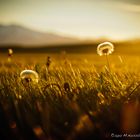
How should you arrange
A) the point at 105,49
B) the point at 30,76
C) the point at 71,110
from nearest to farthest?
the point at 71,110, the point at 30,76, the point at 105,49

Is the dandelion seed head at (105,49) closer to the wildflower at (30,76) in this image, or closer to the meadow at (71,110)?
the meadow at (71,110)

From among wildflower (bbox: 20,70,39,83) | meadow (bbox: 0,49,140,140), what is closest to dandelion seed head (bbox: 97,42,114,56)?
meadow (bbox: 0,49,140,140)

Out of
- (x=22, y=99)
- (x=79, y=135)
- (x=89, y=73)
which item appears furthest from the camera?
(x=89, y=73)

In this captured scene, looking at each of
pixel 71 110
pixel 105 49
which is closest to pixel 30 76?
pixel 71 110

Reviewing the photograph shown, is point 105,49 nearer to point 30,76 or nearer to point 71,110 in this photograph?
point 30,76

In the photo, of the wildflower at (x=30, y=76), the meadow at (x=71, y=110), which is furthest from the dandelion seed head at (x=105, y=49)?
the wildflower at (x=30, y=76)

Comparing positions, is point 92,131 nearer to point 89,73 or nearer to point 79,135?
point 79,135

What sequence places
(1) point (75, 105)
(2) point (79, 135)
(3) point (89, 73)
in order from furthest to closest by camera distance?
(3) point (89, 73) → (1) point (75, 105) → (2) point (79, 135)

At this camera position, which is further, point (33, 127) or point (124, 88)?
point (124, 88)

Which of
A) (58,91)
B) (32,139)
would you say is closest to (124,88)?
(58,91)

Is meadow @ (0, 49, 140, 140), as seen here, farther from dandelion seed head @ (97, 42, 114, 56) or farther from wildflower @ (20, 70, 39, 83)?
dandelion seed head @ (97, 42, 114, 56)

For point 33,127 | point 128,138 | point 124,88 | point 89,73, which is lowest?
point 128,138
